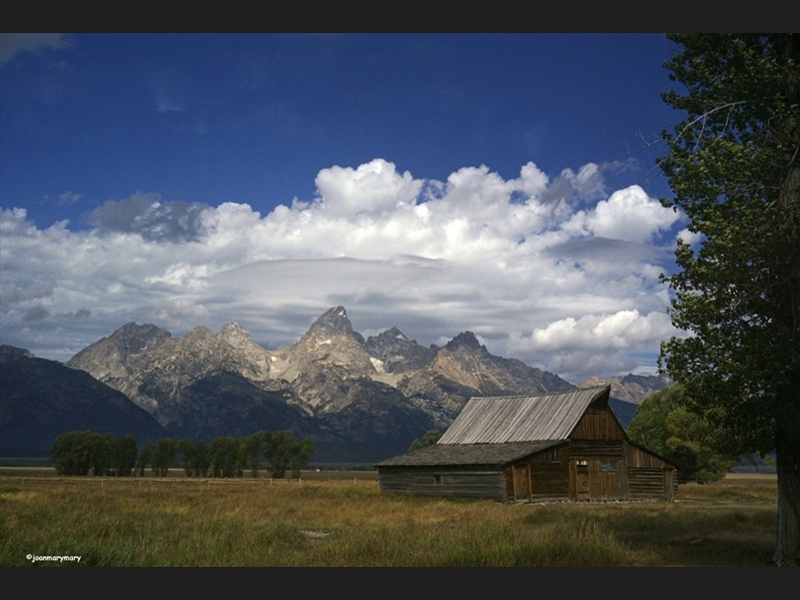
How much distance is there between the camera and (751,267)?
1609 centimetres

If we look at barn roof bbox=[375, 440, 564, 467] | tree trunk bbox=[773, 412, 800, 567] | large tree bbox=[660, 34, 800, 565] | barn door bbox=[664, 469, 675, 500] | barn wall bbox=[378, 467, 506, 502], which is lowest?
barn door bbox=[664, 469, 675, 500]

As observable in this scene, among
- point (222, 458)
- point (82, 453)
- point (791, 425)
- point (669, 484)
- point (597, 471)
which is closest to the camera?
point (791, 425)

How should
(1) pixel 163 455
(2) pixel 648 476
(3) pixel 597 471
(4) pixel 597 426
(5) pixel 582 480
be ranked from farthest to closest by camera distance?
(1) pixel 163 455
(2) pixel 648 476
(4) pixel 597 426
(3) pixel 597 471
(5) pixel 582 480

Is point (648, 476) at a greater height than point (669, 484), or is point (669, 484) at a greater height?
point (648, 476)

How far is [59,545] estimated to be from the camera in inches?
571

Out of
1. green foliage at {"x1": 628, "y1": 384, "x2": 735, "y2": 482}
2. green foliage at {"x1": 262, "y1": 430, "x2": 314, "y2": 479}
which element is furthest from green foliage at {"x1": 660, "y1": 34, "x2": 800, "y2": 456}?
green foliage at {"x1": 262, "y1": 430, "x2": 314, "y2": 479}

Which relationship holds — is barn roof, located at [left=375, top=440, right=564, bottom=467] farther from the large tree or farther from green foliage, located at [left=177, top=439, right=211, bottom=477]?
green foliage, located at [left=177, top=439, right=211, bottom=477]

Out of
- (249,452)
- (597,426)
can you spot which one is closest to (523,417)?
(597,426)

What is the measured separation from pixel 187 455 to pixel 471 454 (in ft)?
318

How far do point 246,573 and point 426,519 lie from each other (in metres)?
15.5

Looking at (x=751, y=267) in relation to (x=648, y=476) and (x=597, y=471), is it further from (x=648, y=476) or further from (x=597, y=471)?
(x=648, y=476)

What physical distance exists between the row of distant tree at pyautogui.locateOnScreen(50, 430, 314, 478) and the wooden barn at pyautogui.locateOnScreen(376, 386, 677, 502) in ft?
238

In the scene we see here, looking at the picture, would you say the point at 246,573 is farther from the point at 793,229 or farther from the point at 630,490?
the point at 630,490

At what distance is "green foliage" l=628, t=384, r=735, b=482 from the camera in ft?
199
